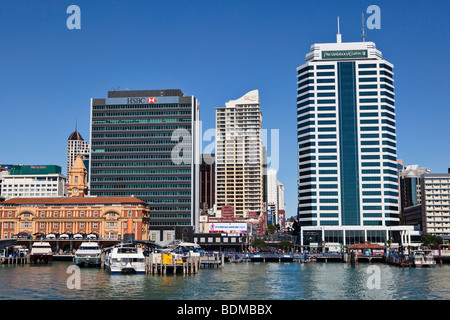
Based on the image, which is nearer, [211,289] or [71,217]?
[211,289]

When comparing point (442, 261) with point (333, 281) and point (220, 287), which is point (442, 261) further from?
point (220, 287)

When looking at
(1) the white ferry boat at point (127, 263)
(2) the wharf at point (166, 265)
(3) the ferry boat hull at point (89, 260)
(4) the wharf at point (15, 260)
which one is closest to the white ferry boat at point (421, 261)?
(2) the wharf at point (166, 265)

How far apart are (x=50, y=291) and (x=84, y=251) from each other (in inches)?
2344

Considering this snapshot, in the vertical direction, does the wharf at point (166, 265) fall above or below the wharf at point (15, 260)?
above

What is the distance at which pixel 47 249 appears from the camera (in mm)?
137250

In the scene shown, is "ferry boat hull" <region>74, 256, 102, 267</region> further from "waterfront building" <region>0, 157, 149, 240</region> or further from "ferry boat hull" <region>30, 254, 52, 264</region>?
"waterfront building" <region>0, 157, 149, 240</region>

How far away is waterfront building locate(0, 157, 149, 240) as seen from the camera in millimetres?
182625

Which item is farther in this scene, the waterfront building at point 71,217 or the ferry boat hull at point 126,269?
the waterfront building at point 71,217

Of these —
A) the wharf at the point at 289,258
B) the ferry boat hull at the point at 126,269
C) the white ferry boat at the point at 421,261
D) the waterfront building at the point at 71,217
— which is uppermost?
the waterfront building at the point at 71,217

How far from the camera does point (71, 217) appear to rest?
18412cm

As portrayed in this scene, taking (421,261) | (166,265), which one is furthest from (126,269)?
(421,261)

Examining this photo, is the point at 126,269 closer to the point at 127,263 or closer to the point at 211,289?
the point at 127,263

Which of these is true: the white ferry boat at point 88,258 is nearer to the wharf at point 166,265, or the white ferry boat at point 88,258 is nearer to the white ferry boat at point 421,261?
the wharf at point 166,265

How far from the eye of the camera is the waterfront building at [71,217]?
183m
